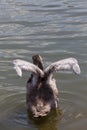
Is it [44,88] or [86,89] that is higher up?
[44,88]

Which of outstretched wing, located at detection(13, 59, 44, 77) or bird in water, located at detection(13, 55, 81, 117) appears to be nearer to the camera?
outstretched wing, located at detection(13, 59, 44, 77)

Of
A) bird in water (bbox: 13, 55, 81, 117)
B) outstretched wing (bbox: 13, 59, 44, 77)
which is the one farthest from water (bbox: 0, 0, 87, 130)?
outstretched wing (bbox: 13, 59, 44, 77)

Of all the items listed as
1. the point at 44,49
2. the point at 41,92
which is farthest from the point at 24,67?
the point at 44,49

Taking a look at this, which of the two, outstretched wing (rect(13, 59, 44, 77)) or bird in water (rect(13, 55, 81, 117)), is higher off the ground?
outstretched wing (rect(13, 59, 44, 77))

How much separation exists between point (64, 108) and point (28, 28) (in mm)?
5816

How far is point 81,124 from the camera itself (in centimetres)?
733

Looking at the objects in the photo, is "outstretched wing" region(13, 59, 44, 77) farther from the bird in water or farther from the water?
the water

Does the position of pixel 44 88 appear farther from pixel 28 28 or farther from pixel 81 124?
pixel 28 28

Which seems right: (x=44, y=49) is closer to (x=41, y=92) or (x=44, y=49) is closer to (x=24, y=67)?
(x=41, y=92)

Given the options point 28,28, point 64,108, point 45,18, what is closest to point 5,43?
point 28,28

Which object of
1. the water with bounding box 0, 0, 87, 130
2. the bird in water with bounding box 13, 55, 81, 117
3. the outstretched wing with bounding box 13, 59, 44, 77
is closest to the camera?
the outstretched wing with bounding box 13, 59, 44, 77

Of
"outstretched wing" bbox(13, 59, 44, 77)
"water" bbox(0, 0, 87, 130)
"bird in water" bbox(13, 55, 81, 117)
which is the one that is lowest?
"water" bbox(0, 0, 87, 130)

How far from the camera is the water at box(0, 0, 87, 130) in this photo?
7531 millimetres

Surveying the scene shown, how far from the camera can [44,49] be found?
1102cm
